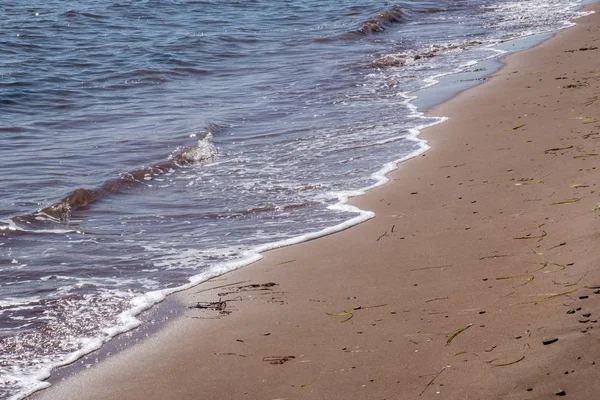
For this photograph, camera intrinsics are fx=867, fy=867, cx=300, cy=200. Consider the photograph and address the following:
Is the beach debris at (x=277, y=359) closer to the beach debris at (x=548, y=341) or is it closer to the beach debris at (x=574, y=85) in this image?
the beach debris at (x=548, y=341)

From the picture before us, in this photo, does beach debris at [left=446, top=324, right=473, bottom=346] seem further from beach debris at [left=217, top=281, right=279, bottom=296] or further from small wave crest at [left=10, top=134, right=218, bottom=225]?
small wave crest at [left=10, top=134, right=218, bottom=225]

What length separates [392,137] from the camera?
828 centimetres

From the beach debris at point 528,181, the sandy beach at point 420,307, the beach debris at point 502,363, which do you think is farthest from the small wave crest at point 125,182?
the beach debris at point 502,363

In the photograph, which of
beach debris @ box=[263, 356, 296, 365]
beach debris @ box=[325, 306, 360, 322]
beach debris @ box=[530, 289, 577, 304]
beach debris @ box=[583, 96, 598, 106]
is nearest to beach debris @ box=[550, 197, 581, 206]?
beach debris @ box=[530, 289, 577, 304]

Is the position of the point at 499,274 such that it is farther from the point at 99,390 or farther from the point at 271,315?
the point at 99,390

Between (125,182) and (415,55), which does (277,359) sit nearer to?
(125,182)

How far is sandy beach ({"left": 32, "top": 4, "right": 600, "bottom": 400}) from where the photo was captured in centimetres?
328

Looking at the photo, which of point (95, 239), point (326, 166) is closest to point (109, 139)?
point (326, 166)

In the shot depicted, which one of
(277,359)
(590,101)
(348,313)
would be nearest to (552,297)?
(348,313)

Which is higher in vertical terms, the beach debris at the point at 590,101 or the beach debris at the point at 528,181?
the beach debris at the point at 590,101

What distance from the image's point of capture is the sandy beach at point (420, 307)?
3275mm

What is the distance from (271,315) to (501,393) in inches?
61.6

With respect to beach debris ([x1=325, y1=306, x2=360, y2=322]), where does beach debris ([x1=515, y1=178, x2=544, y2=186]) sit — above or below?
above

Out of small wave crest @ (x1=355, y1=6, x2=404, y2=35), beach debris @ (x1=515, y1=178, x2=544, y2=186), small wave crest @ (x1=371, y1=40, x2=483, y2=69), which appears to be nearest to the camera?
beach debris @ (x1=515, y1=178, x2=544, y2=186)
